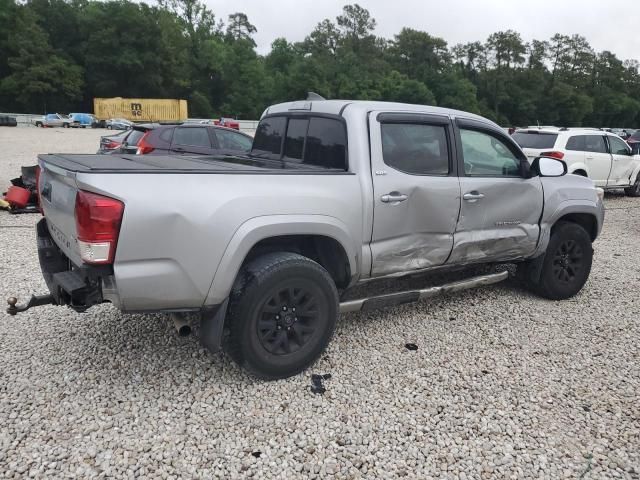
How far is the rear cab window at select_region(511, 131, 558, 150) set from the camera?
10.8 m

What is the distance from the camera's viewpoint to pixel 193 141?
977 centimetres

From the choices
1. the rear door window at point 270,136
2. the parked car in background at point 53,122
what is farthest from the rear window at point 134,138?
the parked car in background at point 53,122

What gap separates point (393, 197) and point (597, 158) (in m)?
9.93

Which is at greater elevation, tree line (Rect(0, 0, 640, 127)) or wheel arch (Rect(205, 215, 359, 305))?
tree line (Rect(0, 0, 640, 127))

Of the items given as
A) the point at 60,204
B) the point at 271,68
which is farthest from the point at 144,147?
the point at 271,68

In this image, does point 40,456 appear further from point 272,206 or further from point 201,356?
point 272,206

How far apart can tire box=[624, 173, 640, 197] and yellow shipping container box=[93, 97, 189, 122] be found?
51106mm

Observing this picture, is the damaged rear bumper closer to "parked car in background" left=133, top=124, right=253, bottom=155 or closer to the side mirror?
the side mirror

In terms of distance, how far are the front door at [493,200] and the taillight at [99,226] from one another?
2579mm

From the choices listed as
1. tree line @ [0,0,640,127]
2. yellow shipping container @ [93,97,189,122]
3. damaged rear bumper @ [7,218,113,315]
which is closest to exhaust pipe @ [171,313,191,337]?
damaged rear bumper @ [7,218,113,315]

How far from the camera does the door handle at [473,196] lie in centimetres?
394

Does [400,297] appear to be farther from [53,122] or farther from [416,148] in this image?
[53,122]

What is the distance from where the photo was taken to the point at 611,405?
3.14 metres

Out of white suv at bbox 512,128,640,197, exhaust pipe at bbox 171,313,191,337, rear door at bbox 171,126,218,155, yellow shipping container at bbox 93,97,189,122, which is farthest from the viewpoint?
yellow shipping container at bbox 93,97,189,122
